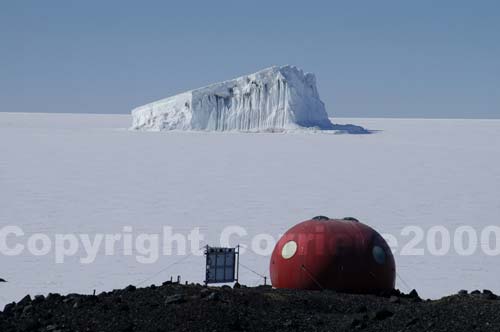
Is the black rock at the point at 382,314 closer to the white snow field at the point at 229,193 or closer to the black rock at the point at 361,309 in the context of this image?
the black rock at the point at 361,309

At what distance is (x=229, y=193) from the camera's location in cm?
2361

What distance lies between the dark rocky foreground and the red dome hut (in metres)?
0.30

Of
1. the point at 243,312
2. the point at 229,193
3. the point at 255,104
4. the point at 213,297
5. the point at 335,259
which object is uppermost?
the point at 255,104

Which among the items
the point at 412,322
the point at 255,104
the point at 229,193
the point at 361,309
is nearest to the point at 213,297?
the point at 361,309

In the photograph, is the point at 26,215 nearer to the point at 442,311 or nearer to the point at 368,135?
the point at 442,311

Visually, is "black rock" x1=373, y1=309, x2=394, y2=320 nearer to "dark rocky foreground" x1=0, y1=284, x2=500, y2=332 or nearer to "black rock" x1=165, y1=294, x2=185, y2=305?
"dark rocky foreground" x1=0, y1=284, x2=500, y2=332

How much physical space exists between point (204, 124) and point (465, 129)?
19.1 m

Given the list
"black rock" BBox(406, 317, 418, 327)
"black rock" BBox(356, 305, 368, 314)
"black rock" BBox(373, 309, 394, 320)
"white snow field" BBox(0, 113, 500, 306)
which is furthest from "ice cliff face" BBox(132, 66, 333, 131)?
"black rock" BBox(406, 317, 418, 327)

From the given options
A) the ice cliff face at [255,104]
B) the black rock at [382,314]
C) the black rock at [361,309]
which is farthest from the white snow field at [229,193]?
the black rock at [382,314]

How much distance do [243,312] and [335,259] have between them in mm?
1644

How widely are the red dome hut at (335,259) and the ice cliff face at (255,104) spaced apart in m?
32.3

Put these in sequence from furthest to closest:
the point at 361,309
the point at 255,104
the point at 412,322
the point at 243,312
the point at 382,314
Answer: the point at 255,104 < the point at 361,309 < the point at 243,312 < the point at 382,314 < the point at 412,322

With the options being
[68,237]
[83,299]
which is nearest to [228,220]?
[68,237]

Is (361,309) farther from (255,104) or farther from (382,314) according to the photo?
(255,104)
